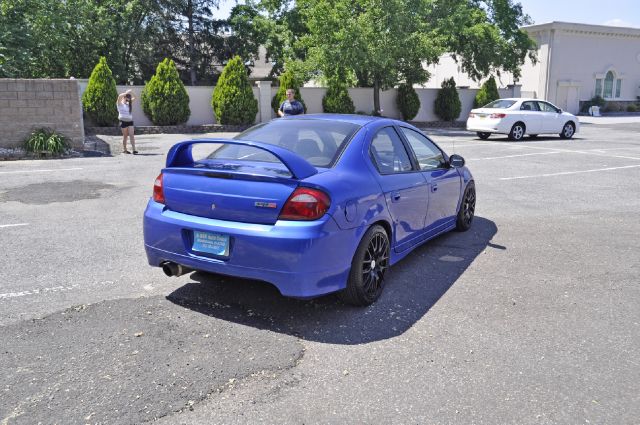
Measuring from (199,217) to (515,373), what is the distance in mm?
2387

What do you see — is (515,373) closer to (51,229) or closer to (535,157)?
(51,229)

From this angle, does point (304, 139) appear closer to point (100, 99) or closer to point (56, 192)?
point (56, 192)

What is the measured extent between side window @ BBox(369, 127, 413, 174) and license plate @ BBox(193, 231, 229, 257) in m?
1.47

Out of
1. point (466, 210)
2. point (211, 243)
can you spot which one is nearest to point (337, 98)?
point (466, 210)

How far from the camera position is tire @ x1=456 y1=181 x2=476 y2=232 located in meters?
6.53

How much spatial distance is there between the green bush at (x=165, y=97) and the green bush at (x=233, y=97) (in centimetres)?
142

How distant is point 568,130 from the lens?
2089 cm

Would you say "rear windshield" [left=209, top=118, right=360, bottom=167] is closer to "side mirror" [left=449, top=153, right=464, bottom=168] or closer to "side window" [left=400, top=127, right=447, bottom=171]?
"side window" [left=400, top=127, right=447, bottom=171]

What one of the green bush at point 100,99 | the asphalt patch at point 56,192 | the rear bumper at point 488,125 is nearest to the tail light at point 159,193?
the asphalt patch at point 56,192

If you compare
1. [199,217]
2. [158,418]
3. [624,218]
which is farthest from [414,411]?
[624,218]

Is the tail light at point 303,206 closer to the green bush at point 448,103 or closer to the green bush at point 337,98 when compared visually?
the green bush at point 337,98

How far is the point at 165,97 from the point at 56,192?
1295 cm

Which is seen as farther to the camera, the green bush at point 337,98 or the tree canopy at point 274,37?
the green bush at point 337,98

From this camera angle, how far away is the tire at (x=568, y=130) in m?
20.7
